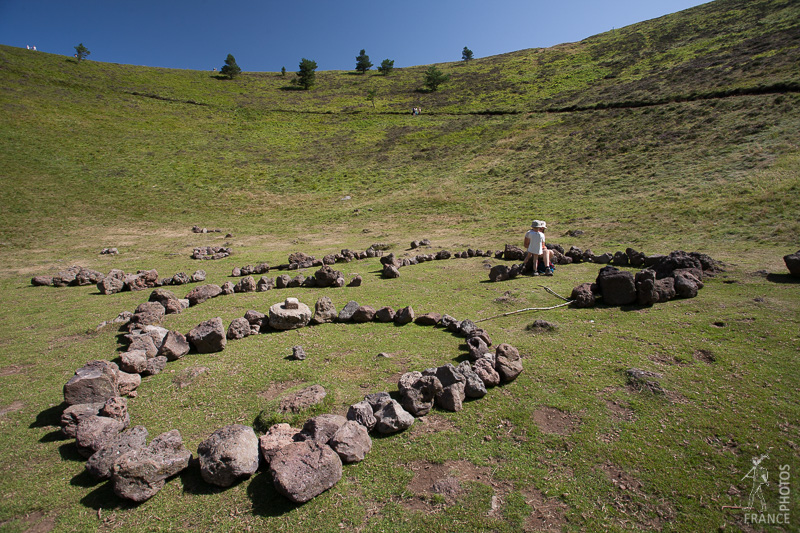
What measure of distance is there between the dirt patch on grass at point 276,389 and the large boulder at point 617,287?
7364 millimetres

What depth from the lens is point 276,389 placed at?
609 centimetres

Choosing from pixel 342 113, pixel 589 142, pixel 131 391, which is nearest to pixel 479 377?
pixel 131 391

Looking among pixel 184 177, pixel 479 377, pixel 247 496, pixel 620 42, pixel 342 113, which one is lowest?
pixel 247 496

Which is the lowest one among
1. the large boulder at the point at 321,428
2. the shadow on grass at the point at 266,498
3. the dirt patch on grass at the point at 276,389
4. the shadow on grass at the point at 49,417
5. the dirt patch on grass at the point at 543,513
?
the shadow on grass at the point at 266,498

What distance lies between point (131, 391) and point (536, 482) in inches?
250

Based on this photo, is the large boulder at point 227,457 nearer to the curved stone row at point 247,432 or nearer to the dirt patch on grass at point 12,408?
the curved stone row at point 247,432

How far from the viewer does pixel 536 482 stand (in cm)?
403

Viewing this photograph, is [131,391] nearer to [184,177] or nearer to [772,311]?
[772,311]

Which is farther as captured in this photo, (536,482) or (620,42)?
(620,42)

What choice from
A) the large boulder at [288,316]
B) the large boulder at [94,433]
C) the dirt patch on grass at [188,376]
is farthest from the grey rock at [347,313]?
the large boulder at [94,433]

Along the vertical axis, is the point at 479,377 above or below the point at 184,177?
below

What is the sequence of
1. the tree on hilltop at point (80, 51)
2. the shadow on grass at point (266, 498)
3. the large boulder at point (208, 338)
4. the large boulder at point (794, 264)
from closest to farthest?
1. the shadow on grass at point (266, 498)
2. the large boulder at point (208, 338)
3. the large boulder at point (794, 264)
4. the tree on hilltop at point (80, 51)

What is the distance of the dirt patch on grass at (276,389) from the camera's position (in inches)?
232

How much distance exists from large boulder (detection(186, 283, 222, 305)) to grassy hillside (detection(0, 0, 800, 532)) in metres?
0.46
